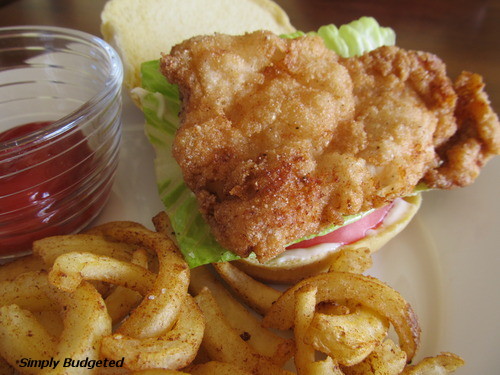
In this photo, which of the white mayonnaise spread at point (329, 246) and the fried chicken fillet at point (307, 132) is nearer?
the fried chicken fillet at point (307, 132)

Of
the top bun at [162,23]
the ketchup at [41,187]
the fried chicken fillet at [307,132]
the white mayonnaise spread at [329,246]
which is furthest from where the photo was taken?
the top bun at [162,23]

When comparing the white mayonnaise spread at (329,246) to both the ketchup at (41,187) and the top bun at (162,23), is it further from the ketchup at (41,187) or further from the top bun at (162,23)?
the top bun at (162,23)

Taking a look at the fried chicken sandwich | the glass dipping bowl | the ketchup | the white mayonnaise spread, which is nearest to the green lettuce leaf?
the fried chicken sandwich

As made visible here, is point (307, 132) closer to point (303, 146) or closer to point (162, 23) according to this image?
point (303, 146)

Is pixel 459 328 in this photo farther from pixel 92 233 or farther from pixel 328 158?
pixel 92 233

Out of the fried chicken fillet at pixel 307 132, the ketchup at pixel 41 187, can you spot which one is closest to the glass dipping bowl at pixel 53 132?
the ketchup at pixel 41 187

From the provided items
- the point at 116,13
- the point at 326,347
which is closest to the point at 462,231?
the point at 326,347
